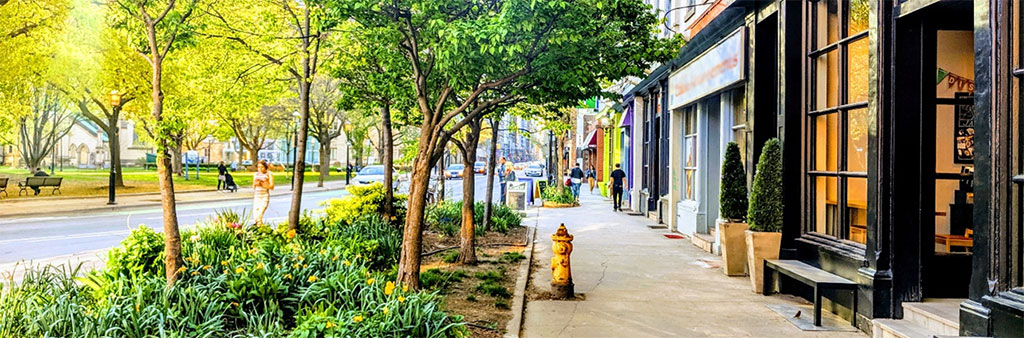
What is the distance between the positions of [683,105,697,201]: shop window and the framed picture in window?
7.37m

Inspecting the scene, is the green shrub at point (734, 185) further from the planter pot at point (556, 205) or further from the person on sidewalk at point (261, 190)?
the planter pot at point (556, 205)

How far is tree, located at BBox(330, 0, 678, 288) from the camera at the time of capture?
21.3ft

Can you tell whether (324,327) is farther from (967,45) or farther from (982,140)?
(967,45)

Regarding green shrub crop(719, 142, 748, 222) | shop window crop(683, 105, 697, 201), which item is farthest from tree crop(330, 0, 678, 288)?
shop window crop(683, 105, 697, 201)

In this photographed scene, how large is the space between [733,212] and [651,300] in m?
2.38

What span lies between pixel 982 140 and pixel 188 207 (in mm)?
25325

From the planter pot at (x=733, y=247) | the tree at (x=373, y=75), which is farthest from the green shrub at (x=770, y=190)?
the tree at (x=373, y=75)

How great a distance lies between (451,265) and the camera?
410 inches

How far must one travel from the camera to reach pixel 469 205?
35.9 ft

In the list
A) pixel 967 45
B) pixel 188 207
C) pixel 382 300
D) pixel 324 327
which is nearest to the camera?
pixel 324 327

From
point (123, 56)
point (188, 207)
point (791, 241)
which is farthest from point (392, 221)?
point (123, 56)

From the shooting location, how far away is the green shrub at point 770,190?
8.95m

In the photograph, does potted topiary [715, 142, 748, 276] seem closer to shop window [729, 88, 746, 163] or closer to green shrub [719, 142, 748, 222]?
green shrub [719, 142, 748, 222]

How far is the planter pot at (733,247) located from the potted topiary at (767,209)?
106 cm
